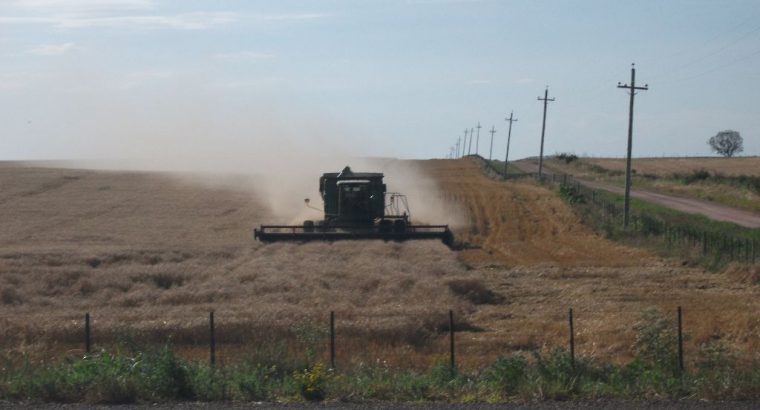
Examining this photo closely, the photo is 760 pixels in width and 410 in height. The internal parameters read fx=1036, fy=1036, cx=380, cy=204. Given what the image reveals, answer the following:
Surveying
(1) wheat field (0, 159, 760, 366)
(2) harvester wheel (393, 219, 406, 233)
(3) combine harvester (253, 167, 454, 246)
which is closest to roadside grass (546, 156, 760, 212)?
(1) wheat field (0, 159, 760, 366)

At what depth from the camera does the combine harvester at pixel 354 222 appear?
37469 millimetres

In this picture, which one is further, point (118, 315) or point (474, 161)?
point (474, 161)

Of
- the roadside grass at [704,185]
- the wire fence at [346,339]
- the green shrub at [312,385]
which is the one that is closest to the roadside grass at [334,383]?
the green shrub at [312,385]

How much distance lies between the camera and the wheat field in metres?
19.1

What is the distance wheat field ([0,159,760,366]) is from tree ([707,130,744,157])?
153455 mm

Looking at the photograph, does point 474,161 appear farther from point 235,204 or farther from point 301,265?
point 301,265

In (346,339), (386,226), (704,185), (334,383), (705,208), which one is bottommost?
(346,339)

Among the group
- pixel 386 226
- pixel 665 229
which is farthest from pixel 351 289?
pixel 665 229

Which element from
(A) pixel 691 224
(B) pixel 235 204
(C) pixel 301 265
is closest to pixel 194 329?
(C) pixel 301 265

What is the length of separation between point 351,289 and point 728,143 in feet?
588

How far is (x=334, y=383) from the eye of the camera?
12148mm

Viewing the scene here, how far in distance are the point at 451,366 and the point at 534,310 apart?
9340mm

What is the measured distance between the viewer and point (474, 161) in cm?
10988

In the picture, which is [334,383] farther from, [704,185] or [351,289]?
[704,185]
